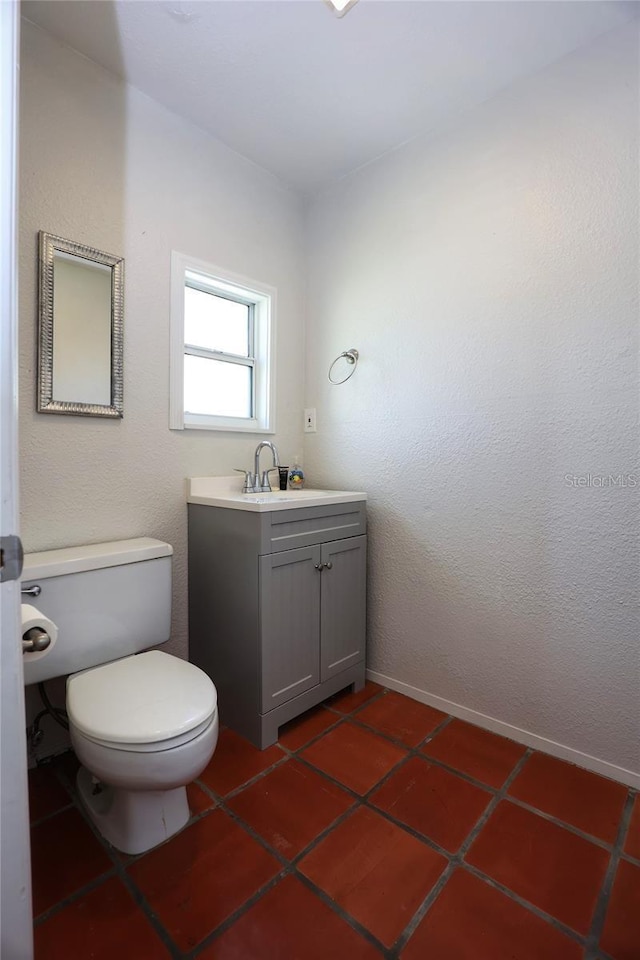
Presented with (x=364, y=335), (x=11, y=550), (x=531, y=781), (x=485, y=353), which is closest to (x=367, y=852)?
(x=531, y=781)

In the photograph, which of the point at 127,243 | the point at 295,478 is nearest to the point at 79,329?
the point at 127,243

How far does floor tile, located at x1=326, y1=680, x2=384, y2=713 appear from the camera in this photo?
1930 millimetres

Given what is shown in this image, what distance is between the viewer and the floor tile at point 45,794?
1.35 metres

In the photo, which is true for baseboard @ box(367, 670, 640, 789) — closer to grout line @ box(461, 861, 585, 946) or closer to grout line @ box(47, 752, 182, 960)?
grout line @ box(461, 861, 585, 946)

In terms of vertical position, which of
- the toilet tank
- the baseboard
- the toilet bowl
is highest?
the toilet tank

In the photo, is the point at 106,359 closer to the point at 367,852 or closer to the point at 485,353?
the point at 485,353

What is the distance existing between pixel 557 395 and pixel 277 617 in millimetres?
1329

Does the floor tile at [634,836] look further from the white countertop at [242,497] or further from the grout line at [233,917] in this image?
the white countertop at [242,497]

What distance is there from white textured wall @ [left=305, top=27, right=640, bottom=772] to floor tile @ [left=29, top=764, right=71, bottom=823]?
1.33 m

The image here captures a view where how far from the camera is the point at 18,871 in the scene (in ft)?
2.35

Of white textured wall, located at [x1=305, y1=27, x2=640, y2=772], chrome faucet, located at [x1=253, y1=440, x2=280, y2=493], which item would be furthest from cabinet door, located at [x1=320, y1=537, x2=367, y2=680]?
chrome faucet, located at [x1=253, y1=440, x2=280, y2=493]

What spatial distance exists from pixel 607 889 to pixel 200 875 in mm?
1045

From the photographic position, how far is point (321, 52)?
1551mm

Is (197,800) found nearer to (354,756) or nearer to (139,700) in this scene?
(139,700)
